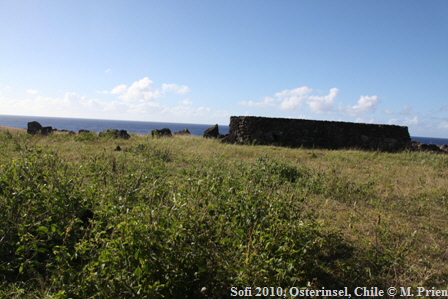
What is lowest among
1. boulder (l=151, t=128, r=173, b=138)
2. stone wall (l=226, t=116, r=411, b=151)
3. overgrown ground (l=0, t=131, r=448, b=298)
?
overgrown ground (l=0, t=131, r=448, b=298)

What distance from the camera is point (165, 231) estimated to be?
283cm

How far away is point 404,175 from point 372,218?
476 cm

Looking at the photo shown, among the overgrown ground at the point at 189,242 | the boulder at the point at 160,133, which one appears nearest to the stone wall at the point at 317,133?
the boulder at the point at 160,133

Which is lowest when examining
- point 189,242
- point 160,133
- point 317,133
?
point 189,242

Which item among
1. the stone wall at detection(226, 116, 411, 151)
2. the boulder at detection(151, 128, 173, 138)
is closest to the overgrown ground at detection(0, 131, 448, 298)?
the stone wall at detection(226, 116, 411, 151)

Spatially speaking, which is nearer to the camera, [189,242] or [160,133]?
[189,242]

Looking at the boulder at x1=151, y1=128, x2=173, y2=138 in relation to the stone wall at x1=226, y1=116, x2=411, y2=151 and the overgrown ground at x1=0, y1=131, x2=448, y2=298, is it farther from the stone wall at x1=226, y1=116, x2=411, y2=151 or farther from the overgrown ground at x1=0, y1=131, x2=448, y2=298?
the overgrown ground at x1=0, y1=131, x2=448, y2=298

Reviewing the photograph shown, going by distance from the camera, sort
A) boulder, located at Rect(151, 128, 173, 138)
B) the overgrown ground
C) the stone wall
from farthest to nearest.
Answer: boulder, located at Rect(151, 128, 173, 138) < the stone wall < the overgrown ground

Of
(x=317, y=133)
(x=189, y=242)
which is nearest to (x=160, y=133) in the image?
(x=317, y=133)

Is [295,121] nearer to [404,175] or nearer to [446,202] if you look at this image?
[404,175]

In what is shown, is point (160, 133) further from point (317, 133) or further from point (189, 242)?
point (189, 242)

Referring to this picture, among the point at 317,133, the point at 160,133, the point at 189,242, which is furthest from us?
the point at 160,133

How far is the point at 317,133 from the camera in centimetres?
1681

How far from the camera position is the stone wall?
16688 millimetres
